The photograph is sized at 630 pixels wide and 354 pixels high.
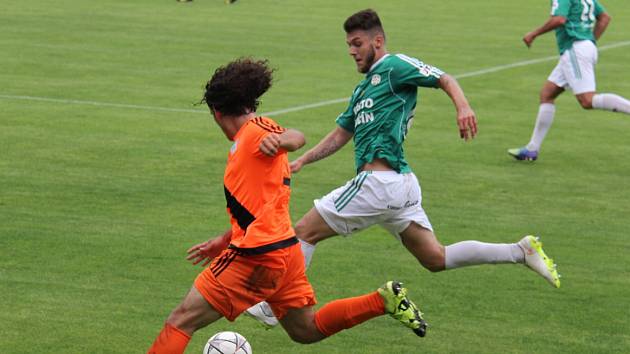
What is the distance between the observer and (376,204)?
9.00 metres

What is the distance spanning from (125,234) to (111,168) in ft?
9.83

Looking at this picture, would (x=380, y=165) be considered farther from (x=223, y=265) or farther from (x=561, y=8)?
(x=561, y=8)

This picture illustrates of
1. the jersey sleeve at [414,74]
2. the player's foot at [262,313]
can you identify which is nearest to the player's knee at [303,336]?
the player's foot at [262,313]

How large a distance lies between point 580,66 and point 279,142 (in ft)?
30.9

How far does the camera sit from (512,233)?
1205cm

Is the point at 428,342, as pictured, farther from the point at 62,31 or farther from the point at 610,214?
the point at 62,31

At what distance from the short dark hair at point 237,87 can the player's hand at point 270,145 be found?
1.19ft

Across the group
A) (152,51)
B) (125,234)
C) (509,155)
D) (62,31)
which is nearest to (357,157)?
(125,234)

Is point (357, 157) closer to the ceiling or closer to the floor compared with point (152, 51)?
closer to the ceiling

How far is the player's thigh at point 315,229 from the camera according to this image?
30.3 feet

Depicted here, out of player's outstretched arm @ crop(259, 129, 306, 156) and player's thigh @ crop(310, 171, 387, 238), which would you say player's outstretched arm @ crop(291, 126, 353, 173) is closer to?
player's thigh @ crop(310, 171, 387, 238)

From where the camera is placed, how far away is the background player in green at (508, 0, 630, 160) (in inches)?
619

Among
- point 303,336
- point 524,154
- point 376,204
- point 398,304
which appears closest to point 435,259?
point 376,204

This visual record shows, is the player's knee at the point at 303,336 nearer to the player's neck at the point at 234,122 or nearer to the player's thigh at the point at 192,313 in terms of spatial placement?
the player's thigh at the point at 192,313
